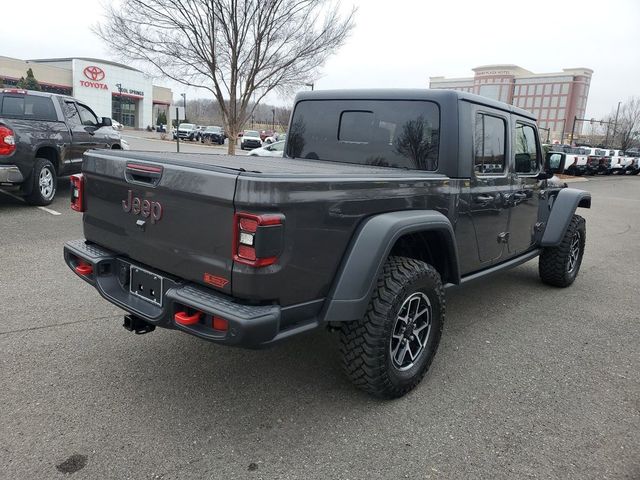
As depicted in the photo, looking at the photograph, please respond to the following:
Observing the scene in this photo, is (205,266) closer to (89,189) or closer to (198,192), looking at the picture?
(198,192)

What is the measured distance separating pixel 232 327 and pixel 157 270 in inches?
29.8

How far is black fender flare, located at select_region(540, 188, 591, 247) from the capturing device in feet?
17.0

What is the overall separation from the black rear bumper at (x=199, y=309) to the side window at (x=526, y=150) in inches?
111

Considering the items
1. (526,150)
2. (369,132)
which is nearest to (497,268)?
(526,150)

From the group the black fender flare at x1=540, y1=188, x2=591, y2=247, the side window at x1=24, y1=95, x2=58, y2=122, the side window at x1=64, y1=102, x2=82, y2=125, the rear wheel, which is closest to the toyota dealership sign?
the side window at x1=64, y1=102, x2=82, y2=125

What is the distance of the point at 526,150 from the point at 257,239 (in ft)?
11.0

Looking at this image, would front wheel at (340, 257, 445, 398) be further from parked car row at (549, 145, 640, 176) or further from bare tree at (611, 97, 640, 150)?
bare tree at (611, 97, 640, 150)

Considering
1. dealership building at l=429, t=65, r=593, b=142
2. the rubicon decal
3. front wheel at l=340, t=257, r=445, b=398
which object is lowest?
front wheel at l=340, t=257, r=445, b=398

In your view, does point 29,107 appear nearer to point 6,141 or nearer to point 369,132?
point 6,141

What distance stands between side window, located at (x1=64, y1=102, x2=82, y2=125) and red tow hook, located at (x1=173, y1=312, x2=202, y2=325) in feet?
25.8

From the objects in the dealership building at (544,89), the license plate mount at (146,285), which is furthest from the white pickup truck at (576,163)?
the dealership building at (544,89)

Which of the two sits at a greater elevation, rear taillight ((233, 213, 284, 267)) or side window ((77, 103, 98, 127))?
side window ((77, 103, 98, 127))

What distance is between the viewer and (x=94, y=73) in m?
56.4

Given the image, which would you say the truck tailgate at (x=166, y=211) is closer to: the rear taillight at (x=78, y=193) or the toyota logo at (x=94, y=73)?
the rear taillight at (x=78, y=193)
